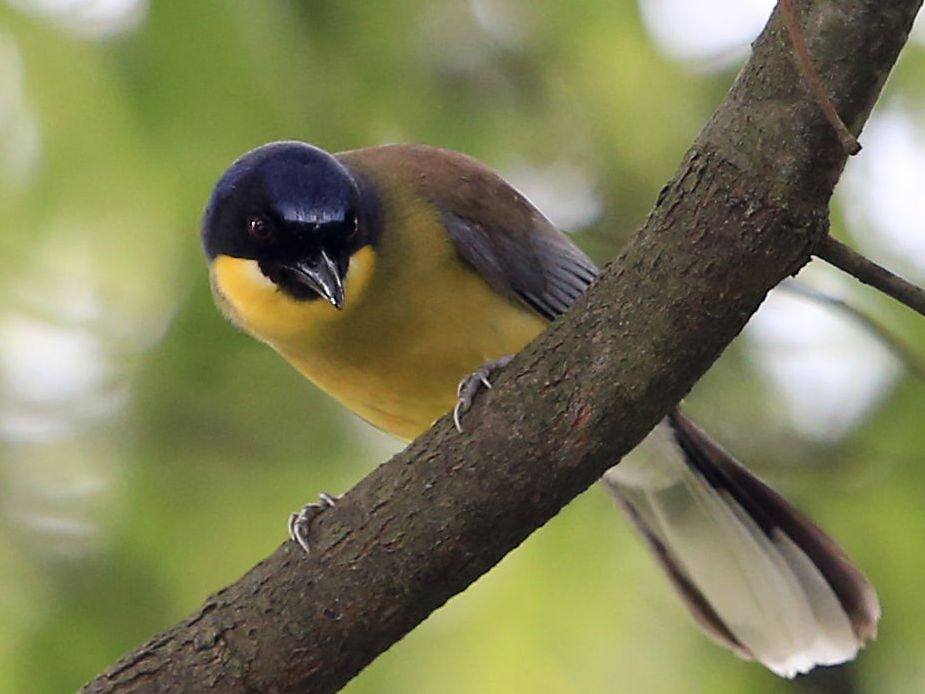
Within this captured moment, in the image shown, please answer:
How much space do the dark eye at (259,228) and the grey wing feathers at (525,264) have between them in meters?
0.60

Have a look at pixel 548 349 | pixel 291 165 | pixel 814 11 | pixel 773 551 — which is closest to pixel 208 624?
pixel 548 349

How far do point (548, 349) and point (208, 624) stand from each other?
3.04ft

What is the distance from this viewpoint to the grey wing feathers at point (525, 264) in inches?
167

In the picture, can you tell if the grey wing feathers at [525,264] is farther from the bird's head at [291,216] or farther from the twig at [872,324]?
the twig at [872,324]

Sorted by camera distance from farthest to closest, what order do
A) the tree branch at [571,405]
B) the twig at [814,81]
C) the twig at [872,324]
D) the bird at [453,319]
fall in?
the bird at [453,319]
the twig at [872,324]
the tree branch at [571,405]
the twig at [814,81]

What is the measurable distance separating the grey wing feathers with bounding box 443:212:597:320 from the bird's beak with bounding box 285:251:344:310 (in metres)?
0.49

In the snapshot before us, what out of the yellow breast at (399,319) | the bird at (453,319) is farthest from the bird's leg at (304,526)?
the yellow breast at (399,319)

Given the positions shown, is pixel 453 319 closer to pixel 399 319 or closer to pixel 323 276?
pixel 399 319

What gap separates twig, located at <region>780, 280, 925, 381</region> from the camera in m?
3.28

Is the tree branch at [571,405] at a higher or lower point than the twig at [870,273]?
higher

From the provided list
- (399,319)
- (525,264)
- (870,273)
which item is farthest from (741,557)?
(870,273)

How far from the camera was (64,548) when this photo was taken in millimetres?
4957

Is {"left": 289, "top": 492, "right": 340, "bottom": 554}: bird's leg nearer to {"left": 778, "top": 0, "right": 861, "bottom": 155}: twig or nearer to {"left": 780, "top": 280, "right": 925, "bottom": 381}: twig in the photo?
{"left": 780, "top": 280, "right": 925, "bottom": 381}: twig

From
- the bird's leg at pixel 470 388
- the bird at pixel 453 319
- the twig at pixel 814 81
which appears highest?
the bird at pixel 453 319
